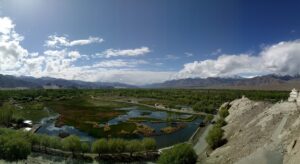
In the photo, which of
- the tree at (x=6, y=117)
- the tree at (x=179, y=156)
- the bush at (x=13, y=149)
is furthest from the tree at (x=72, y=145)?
the tree at (x=6, y=117)

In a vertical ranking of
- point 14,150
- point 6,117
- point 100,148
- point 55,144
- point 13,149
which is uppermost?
point 6,117

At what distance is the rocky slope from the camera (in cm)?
5614

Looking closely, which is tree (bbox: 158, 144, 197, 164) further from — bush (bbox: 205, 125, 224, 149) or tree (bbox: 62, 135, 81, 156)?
tree (bbox: 62, 135, 81, 156)

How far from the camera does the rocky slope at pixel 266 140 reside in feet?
184

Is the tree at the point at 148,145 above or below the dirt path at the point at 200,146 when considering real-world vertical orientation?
above

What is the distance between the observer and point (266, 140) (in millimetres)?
64938

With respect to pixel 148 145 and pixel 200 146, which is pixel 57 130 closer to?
pixel 148 145

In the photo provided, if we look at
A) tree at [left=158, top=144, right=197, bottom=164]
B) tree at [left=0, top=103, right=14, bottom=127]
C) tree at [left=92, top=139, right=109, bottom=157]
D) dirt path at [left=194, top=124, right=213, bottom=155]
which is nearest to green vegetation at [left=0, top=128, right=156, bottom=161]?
tree at [left=92, top=139, right=109, bottom=157]

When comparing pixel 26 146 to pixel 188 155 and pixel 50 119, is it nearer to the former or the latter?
pixel 188 155

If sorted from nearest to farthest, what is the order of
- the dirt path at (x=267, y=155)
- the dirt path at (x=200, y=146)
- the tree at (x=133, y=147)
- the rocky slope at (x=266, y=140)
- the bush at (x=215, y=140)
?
the dirt path at (x=267, y=155), the rocky slope at (x=266, y=140), the tree at (x=133, y=147), the bush at (x=215, y=140), the dirt path at (x=200, y=146)

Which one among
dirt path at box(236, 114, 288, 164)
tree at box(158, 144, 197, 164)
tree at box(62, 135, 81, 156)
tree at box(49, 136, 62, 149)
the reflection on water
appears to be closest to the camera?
dirt path at box(236, 114, 288, 164)

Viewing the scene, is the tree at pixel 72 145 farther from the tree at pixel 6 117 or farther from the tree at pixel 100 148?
the tree at pixel 6 117

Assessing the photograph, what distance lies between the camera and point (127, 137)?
95750mm

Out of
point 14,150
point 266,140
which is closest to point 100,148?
point 14,150
